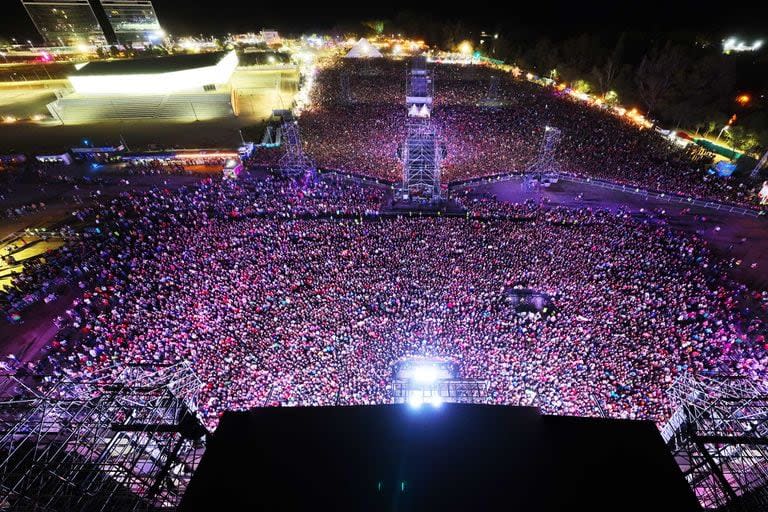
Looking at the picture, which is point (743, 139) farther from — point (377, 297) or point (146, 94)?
point (146, 94)

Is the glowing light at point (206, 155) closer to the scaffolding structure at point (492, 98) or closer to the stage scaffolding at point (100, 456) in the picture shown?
the stage scaffolding at point (100, 456)

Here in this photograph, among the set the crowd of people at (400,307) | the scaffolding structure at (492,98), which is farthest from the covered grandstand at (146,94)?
the scaffolding structure at (492,98)

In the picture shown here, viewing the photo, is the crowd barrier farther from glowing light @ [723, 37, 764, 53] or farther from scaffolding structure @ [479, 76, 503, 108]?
glowing light @ [723, 37, 764, 53]

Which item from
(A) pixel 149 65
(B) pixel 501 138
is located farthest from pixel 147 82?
(B) pixel 501 138

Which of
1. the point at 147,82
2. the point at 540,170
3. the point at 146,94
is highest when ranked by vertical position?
the point at 147,82

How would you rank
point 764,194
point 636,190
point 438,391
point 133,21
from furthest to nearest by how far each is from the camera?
point 133,21, point 636,190, point 764,194, point 438,391

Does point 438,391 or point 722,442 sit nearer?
point 722,442

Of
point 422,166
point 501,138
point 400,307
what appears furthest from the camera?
point 501,138

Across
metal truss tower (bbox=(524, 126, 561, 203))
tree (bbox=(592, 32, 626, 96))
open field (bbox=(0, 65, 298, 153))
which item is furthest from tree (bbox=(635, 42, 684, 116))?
open field (bbox=(0, 65, 298, 153))
